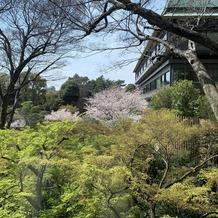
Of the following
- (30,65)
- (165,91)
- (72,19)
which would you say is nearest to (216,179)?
(72,19)

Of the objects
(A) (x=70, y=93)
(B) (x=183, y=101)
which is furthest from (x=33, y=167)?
(A) (x=70, y=93)

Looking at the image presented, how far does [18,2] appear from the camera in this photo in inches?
390

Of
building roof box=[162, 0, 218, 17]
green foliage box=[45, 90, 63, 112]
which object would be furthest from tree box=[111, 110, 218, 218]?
green foliage box=[45, 90, 63, 112]

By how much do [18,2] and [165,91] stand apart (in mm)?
10214

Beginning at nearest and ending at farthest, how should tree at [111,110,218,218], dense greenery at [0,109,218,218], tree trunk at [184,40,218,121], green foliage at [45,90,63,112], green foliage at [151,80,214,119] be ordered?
tree trunk at [184,40,218,121] < dense greenery at [0,109,218,218] < tree at [111,110,218,218] < green foliage at [151,80,214,119] < green foliage at [45,90,63,112]

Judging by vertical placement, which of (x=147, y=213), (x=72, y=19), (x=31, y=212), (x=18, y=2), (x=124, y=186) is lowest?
(x=147, y=213)

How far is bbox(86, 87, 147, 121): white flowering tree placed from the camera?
21.1 meters

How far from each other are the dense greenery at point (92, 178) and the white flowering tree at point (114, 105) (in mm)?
13280

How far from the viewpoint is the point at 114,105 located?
21.4 m

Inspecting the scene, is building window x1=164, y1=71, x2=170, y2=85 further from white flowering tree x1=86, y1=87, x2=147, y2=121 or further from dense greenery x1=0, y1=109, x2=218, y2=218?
dense greenery x1=0, y1=109, x2=218, y2=218

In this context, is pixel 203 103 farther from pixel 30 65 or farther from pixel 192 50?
pixel 192 50

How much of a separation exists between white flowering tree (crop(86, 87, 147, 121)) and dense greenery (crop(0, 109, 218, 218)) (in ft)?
43.6

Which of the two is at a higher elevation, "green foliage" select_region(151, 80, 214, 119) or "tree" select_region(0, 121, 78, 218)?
"green foliage" select_region(151, 80, 214, 119)

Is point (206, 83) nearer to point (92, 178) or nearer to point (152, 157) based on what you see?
point (92, 178)
